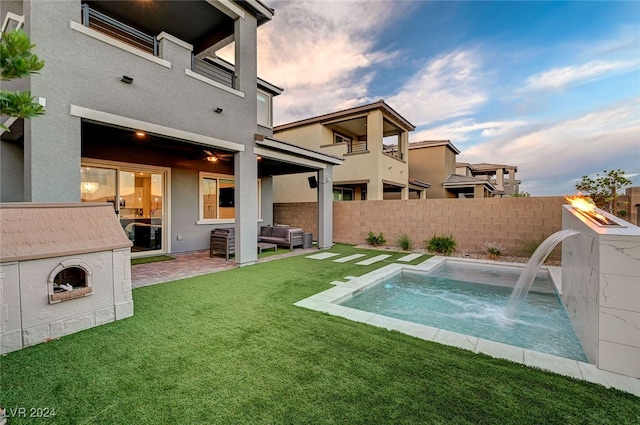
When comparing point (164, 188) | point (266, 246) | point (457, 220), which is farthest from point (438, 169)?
point (164, 188)

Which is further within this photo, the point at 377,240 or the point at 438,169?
the point at 438,169

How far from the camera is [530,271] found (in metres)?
5.05

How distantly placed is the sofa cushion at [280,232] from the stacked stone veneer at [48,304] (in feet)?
21.6

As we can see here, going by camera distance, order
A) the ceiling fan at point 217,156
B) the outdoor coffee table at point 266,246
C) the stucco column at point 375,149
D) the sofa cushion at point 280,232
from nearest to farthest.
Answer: the ceiling fan at point 217,156, the outdoor coffee table at point 266,246, the sofa cushion at point 280,232, the stucco column at point 375,149

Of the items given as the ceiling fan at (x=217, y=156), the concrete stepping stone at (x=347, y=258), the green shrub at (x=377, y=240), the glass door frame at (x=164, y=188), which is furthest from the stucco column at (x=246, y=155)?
the green shrub at (x=377, y=240)

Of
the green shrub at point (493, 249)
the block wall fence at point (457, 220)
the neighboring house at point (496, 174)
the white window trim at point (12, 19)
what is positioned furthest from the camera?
the neighboring house at point (496, 174)

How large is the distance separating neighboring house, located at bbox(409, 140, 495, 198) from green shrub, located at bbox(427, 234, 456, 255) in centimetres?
1175

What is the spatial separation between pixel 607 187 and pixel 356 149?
11131 mm

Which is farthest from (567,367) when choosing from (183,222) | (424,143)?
(424,143)

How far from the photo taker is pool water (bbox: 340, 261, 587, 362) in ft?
11.9

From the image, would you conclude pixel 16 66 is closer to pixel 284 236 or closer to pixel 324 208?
pixel 284 236

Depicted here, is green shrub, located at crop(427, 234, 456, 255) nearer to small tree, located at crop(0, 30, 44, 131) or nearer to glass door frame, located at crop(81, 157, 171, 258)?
glass door frame, located at crop(81, 157, 171, 258)

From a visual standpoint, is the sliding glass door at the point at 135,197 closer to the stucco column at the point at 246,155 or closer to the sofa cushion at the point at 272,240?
the sofa cushion at the point at 272,240

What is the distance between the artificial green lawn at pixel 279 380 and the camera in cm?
194
